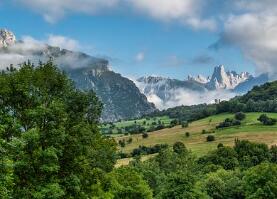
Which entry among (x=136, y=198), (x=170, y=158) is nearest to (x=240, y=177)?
(x=170, y=158)

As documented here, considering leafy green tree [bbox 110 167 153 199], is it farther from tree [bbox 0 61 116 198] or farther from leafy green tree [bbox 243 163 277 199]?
tree [bbox 0 61 116 198]

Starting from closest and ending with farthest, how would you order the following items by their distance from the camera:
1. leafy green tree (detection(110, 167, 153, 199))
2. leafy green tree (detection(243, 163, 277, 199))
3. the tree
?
the tree → leafy green tree (detection(110, 167, 153, 199)) → leafy green tree (detection(243, 163, 277, 199))

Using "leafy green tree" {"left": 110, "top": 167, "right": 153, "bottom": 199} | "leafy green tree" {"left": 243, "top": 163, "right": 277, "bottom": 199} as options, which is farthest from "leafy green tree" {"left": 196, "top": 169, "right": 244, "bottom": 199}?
"leafy green tree" {"left": 110, "top": 167, "right": 153, "bottom": 199}

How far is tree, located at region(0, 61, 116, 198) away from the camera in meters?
47.2

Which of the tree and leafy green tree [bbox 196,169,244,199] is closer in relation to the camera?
the tree

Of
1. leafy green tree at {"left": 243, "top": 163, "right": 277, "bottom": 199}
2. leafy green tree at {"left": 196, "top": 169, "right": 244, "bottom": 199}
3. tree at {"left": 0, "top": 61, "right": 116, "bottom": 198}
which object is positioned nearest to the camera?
tree at {"left": 0, "top": 61, "right": 116, "bottom": 198}

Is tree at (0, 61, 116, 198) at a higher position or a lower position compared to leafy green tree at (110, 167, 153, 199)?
higher

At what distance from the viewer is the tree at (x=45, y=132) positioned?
47.2 meters

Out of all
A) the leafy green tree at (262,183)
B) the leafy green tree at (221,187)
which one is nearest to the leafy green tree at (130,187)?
the leafy green tree at (262,183)

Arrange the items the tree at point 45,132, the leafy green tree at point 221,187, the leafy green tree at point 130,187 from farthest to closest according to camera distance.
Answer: the leafy green tree at point 221,187 < the leafy green tree at point 130,187 < the tree at point 45,132

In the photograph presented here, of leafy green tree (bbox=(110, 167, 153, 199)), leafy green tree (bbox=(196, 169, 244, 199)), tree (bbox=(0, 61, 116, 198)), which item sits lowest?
leafy green tree (bbox=(196, 169, 244, 199))

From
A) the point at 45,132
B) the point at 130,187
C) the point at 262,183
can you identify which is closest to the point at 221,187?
the point at 262,183

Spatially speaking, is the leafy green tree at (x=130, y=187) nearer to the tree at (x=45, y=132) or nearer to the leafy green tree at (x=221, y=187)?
the leafy green tree at (x=221, y=187)

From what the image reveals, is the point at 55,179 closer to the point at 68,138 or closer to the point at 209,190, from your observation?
the point at 68,138
